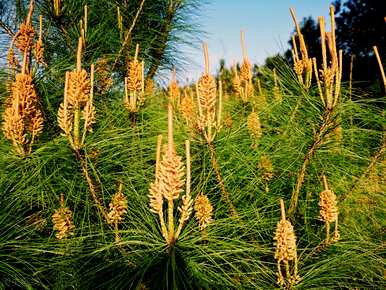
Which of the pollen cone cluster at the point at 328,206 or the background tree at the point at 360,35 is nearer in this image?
the pollen cone cluster at the point at 328,206

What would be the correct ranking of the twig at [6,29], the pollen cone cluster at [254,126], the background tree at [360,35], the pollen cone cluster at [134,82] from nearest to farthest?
the pollen cone cluster at [134,82], the pollen cone cluster at [254,126], the twig at [6,29], the background tree at [360,35]

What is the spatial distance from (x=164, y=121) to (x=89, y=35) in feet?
2.05

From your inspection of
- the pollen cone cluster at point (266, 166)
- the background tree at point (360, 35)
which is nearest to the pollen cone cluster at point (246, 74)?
the pollen cone cluster at point (266, 166)

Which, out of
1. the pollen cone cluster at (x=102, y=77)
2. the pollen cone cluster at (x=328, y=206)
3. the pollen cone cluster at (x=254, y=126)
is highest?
the pollen cone cluster at (x=102, y=77)

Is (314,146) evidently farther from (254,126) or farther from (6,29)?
(6,29)

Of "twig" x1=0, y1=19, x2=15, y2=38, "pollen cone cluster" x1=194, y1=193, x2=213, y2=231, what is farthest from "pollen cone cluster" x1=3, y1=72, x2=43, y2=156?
"twig" x1=0, y1=19, x2=15, y2=38

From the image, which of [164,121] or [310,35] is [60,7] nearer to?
[164,121]

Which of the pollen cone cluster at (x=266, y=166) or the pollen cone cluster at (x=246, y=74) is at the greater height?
the pollen cone cluster at (x=246, y=74)

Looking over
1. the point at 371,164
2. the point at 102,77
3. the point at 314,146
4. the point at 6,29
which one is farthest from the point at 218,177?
the point at 6,29


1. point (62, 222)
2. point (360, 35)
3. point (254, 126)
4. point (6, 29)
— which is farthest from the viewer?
point (360, 35)

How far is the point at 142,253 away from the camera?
104cm

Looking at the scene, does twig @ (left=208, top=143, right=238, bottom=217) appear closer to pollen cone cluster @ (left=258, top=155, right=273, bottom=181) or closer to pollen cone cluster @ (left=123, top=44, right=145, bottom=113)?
pollen cone cluster @ (left=258, top=155, right=273, bottom=181)

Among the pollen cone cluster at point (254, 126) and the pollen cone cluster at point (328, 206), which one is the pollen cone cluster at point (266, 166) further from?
the pollen cone cluster at point (328, 206)

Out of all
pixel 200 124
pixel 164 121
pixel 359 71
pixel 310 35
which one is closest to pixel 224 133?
pixel 200 124
